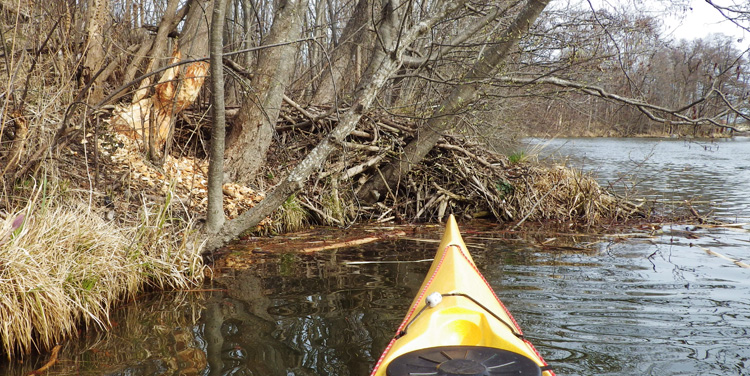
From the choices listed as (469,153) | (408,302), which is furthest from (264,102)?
(408,302)

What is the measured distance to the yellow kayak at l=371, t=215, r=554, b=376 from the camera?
2.50 metres

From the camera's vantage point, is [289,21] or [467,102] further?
[467,102]

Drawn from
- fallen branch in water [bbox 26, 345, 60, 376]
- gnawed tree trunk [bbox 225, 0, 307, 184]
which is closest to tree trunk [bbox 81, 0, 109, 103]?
gnawed tree trunk [bbox 225, 0, 307, 184]

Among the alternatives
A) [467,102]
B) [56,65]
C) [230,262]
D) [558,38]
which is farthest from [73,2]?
[558,38]

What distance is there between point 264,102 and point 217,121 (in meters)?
2.30

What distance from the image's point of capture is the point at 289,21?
7.16 metres

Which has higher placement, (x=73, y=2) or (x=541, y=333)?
(x=73, y=2)

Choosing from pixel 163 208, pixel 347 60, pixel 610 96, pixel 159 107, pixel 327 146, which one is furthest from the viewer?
pixel 347 60

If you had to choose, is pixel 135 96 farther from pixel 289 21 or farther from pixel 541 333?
pixel 541 333

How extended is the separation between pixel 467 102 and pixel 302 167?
3207 millimetres

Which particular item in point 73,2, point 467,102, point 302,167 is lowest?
point 302,167

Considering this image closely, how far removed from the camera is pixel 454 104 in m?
7.79

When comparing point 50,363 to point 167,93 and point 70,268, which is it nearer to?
point 70,268

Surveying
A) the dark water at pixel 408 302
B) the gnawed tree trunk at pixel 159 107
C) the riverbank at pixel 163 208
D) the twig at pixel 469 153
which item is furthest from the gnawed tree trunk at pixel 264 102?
the twig at pixel 469 153
